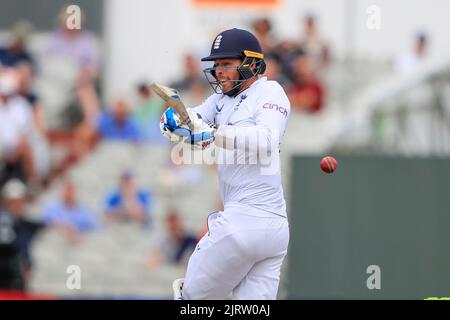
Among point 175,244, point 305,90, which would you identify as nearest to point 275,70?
point 305,90

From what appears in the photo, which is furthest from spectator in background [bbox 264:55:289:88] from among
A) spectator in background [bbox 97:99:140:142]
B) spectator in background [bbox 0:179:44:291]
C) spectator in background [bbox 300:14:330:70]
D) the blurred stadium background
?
spectator in background [bbox 0:179:44:291]

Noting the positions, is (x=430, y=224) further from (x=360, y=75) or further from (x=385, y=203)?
(x=360, y=75)

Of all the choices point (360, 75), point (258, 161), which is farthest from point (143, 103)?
point (258, 161)

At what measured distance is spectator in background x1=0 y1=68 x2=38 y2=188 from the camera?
16719 millimetres

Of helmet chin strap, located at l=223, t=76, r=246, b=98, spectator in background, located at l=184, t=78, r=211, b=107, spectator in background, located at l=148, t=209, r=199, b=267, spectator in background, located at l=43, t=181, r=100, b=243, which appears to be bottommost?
spectator in background, located at l=148, t=209, r=199, b=267

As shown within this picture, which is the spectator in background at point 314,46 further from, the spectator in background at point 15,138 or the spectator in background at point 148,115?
the spectator in background at point 15,138

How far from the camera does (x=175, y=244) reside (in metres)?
15.8

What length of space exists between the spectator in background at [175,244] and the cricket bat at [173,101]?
8100 millimetres

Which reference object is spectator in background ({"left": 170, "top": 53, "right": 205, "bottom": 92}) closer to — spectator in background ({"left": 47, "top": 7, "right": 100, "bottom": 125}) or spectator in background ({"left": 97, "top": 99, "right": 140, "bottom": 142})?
spectator in background ({"left": 97, "top": 99, "right": 140, "bottom": 142})

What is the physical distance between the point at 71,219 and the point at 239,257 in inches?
357

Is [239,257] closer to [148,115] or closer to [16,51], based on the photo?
[148,115]

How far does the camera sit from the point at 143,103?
1692 centimetres

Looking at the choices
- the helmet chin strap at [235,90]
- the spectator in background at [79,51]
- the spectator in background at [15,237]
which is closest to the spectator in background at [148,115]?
the spectator in background at [79,51]

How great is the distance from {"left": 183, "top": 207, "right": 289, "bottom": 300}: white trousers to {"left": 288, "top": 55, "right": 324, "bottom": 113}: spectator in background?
8820 millimetres
